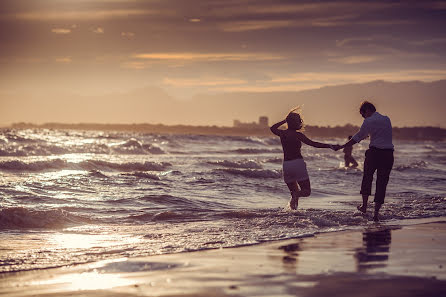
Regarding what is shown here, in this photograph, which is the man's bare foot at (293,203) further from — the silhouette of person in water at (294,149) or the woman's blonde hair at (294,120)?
the woman's blonde hair at (294,120)

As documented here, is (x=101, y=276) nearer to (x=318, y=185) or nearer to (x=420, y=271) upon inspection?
(x=420, y=271)

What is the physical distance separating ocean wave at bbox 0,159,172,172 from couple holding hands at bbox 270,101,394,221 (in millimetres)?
14509

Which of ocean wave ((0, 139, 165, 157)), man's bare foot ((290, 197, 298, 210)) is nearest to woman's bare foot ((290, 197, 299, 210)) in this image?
man's bare foot ((290, 197, 298, 210))

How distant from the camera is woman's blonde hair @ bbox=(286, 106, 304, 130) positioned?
11.5 m

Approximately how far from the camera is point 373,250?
7.68 metres

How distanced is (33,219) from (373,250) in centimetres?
572

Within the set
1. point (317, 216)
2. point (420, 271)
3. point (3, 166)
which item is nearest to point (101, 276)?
point (420, 271)

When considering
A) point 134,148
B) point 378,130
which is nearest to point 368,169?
point 378,130

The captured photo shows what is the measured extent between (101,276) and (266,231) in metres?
3.87

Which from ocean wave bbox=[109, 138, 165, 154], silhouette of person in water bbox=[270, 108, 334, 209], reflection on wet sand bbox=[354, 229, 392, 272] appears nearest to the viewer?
reflection on wet sand bbox=[354, 229, 392, 272]

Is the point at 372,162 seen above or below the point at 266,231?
above

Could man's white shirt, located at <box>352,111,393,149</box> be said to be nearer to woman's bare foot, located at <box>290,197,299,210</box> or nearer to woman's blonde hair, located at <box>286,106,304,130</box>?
woman's blonde hair, located at <box>286,106,304,130</box>

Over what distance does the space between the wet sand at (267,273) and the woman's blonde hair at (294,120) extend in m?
3.41

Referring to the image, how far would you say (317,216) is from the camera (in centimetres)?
1138
